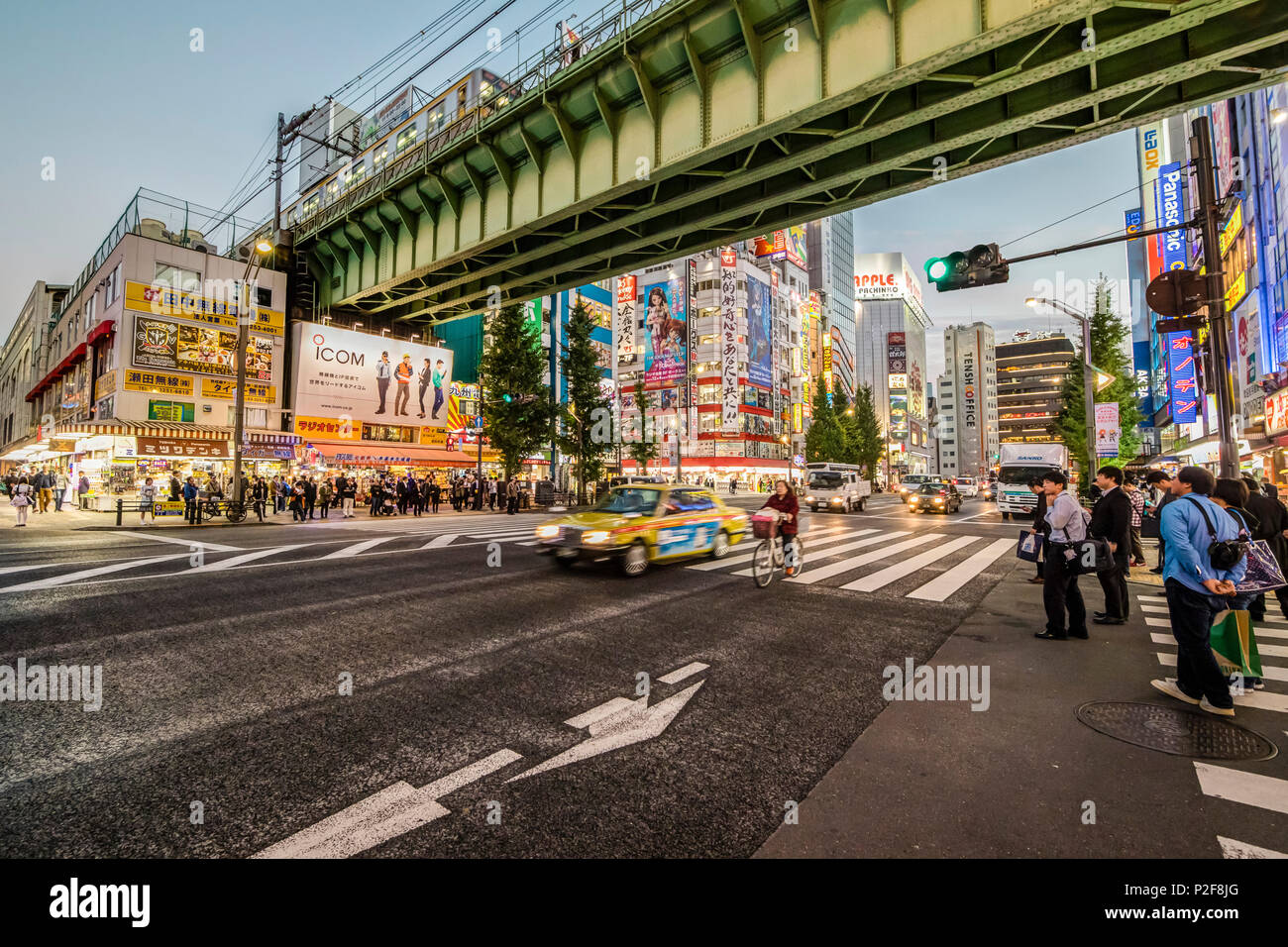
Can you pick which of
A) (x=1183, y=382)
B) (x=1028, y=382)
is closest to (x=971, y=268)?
(x=1183, y=382)

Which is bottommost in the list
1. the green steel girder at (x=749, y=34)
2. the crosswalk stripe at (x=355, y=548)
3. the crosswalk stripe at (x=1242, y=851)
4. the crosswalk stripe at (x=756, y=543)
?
the crosswalk stripe at (x=1242, y=851)

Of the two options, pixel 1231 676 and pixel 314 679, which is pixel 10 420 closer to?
pixel 314 679

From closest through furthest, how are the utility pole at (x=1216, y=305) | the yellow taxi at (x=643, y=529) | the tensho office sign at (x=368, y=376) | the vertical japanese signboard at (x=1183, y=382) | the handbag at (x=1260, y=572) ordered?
the handbag at (x=1260, y=572), the utility pole at (x=1216, y=305), the yellow taxi at (x=643, y=529), the tensho office sign at (x=368, y=376), the vertical japanese signboard at (x=1183, y=382)

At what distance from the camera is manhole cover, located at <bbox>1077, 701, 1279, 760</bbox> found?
12.0 feet

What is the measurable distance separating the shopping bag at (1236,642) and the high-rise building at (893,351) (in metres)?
127

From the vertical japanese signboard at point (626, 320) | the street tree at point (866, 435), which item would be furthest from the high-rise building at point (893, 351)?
the vertical japanese signboard at point (626, 320)

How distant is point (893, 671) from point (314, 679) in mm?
5072

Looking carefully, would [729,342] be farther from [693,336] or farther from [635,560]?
[635,560]

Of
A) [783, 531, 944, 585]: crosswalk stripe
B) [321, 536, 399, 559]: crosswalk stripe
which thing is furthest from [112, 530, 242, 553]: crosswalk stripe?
[783, 531, 944, 585]: crosswalk stripe

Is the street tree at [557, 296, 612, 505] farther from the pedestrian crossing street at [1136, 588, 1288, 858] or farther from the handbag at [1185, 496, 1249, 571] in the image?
the handbag at [1185, 496, 1249, 571]

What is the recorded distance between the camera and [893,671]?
5.20 meters

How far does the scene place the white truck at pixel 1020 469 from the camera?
24.9 meters

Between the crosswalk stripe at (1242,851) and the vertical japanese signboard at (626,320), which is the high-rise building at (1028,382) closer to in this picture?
the vertical japanese signboard at (626,320)

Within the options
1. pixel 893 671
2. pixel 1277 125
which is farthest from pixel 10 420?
pixel 1277 125
